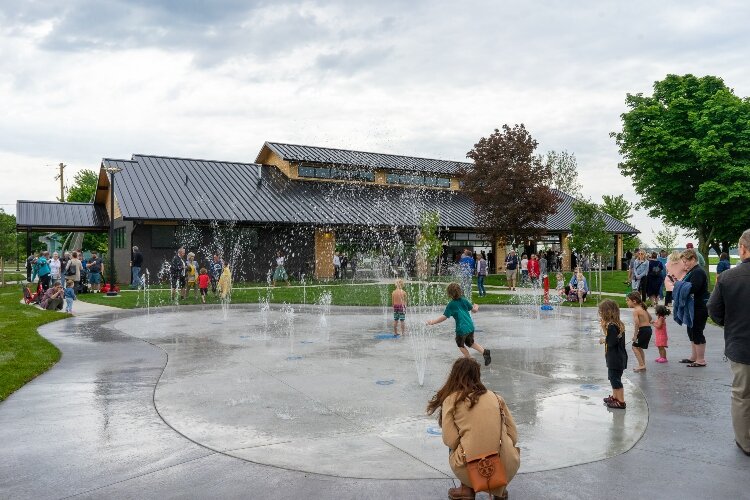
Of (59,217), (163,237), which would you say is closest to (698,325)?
(163,237)

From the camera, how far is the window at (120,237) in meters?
32.3

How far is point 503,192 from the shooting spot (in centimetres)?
3269

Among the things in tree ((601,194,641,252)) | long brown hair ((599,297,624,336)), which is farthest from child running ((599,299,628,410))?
tree ((601,194,641,252))

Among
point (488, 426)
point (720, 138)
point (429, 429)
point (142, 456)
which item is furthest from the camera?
point (720, 138)

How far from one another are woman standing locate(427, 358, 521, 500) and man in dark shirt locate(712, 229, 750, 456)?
2.77 metres

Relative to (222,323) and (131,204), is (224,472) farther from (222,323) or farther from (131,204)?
(131,204)

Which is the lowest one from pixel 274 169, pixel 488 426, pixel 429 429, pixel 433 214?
pixel 429 429

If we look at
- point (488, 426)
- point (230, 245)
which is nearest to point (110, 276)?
point (230, 245)

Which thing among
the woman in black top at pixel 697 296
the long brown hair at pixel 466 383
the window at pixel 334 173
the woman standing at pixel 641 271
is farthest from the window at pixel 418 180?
the long brown hair at pixel 466 383

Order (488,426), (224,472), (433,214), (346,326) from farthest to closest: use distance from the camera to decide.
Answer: (433,214), (346,326), (224,472), (488,426)

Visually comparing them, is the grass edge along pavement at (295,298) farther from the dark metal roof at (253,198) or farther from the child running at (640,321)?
the child running at (640,321)

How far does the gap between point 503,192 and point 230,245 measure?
15.5 meters

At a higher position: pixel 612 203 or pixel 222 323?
pixel 612 203

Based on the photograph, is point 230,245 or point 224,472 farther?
point 230,245
